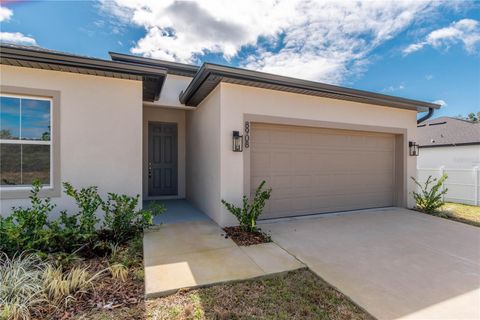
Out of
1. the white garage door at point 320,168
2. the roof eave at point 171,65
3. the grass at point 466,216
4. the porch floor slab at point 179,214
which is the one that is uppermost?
the roof eave at point 171,65

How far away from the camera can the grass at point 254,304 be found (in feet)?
7.73

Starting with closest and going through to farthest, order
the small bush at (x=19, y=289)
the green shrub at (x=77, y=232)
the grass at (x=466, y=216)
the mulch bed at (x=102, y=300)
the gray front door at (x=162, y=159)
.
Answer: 1. the small bush at (x=19, y=289)
2. the mulch bed at (x=102, y=300)
3. the green shrub at (x=77, y=232)
4. the grass at (x=466, y=216)
5. the gray front door at (x=162, y=159)

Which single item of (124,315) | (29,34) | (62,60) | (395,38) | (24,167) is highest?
(395,38)

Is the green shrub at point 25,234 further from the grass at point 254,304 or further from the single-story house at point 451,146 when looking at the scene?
the single-story house at point 451,146

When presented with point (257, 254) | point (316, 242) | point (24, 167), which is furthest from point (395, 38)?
point (24, 167)

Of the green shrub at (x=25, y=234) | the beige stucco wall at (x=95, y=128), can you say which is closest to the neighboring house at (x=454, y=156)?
the beige stucco wall at (x=95, y=128)

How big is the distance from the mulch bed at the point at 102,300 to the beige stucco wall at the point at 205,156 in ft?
8.03

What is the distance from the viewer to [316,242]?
430 cm

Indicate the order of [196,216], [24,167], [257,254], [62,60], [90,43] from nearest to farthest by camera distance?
[257,254] < [62,60] < [24,167] < [196,216] < [90,43]

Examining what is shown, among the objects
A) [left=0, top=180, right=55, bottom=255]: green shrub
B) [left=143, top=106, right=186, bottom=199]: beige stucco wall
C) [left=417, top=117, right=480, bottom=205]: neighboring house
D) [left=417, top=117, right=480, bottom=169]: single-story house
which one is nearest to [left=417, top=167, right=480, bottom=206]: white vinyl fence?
[left=417, top=117, right=480, bottom=205]: neighboring house

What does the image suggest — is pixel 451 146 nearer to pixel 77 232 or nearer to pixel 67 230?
pixel 77 232

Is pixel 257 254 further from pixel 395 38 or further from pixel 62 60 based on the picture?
pixel 395 38

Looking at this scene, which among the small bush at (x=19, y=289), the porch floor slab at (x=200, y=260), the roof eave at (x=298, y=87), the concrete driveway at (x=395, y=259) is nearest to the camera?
the small bush at (x=19, y=289)

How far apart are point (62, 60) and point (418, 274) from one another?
6605 mm
